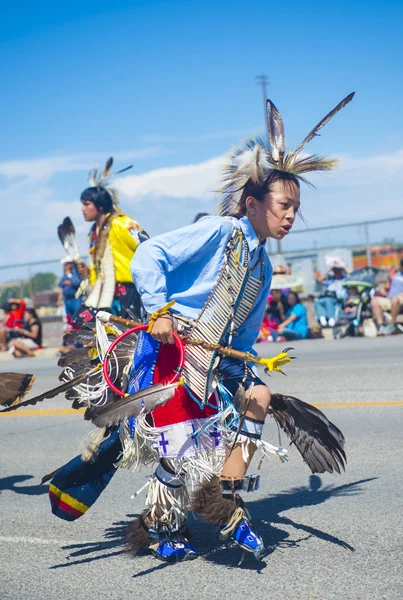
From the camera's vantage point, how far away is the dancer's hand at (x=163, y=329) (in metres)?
3.68

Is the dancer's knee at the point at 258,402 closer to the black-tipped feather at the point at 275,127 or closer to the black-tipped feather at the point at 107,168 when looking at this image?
the black-tipped feather at the point at 275,127

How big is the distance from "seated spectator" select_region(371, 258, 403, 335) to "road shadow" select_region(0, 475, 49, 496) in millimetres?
10931

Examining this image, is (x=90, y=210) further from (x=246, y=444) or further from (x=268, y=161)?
(x=246, y=444)

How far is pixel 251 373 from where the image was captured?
13.0 feet

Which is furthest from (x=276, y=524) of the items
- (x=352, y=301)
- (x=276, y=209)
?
(x=352, y=301)

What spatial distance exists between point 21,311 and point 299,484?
14.4 metres

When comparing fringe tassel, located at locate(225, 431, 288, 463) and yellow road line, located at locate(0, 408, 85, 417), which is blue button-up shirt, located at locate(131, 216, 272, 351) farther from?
yellow road line, located at locate(0, 408, 85, 417)

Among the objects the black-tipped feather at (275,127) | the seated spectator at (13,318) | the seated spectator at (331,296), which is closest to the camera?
the black-tipped feather at (275,127)

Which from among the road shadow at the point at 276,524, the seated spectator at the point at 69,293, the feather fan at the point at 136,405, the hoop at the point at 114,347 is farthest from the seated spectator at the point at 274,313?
the feather fan at the point at 136,405

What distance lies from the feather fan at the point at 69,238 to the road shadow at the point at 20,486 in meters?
4.52

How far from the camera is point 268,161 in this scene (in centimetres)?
407

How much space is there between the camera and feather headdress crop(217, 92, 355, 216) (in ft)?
13.3

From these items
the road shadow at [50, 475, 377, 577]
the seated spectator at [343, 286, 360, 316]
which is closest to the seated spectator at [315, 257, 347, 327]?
the seated spectator at [343, 286, 360, 316]

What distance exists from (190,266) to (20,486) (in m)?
2.56
